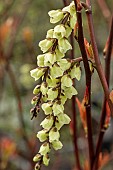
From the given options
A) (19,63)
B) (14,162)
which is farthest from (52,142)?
(19,63)

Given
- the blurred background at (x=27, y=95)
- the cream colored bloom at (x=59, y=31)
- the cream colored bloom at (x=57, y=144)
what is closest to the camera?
the cream colored bloom at (x=59, y=31)

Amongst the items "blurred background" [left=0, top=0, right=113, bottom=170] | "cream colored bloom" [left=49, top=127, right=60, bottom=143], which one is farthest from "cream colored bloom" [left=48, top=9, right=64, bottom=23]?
"blurred background" [left=0, top=0, right=113, bottom=170]

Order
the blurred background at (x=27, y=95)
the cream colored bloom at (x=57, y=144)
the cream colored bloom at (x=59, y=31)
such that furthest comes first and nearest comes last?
the blurred background at (x=27, y=95) → the cream colored bloom at (x=57, y=144) → the cream colored bloom at (x=59, y=31)

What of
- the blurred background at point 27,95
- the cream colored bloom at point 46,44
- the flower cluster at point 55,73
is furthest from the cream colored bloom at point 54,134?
the blurred background at point 27,95

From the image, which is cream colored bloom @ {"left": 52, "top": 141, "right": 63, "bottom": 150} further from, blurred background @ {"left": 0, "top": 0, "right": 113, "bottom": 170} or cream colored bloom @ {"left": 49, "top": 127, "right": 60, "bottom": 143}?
blurred background @ {"left": 0, "top": 0, "right": 113, "bottom": 170}

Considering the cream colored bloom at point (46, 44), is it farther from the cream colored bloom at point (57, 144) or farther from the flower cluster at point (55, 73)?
the cream colored bloom at point (57, 144)

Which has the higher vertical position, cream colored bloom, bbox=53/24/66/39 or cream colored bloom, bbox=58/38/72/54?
cream colored bloom, bbox=53/24/66/39

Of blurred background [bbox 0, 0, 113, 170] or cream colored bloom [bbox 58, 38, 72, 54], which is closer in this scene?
cream colored bloom [bbox 58, 38, 72, 54]

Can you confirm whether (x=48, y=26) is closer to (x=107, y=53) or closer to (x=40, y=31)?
(x=40, y=31)

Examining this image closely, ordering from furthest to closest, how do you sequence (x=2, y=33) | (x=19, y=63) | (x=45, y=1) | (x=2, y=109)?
(x=45, y=1) < (x=19, y=63) < (x=2, y=109) < (x=2, y=33)
